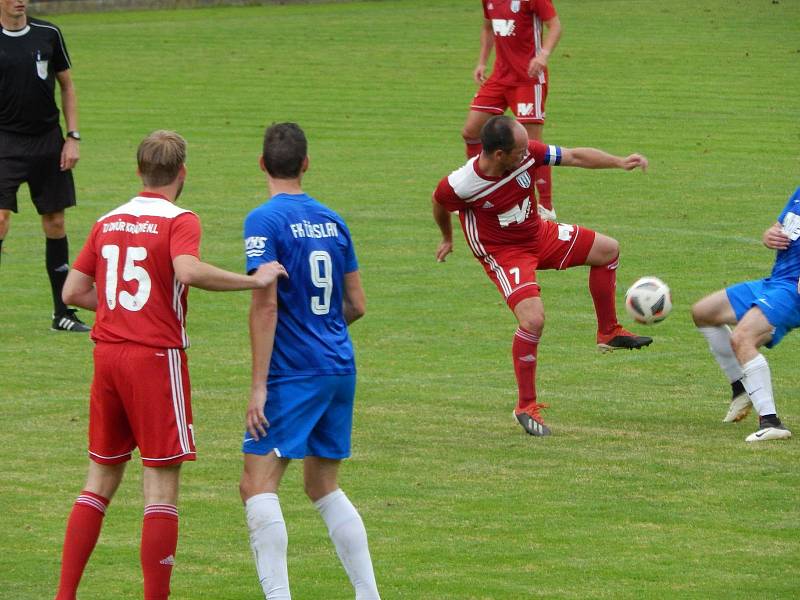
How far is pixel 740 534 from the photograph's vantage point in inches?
315

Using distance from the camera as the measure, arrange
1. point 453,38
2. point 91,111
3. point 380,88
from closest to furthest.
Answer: point 91,111 < point 380,88 < point 453,38

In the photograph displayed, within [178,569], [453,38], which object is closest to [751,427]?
[178,569]

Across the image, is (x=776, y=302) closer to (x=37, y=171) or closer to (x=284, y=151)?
(x=284, y=151)

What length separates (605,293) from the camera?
11.3 metres

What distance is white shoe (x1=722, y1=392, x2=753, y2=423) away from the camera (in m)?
10.5

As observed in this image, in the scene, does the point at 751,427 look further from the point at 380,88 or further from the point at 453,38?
the point at 453,38

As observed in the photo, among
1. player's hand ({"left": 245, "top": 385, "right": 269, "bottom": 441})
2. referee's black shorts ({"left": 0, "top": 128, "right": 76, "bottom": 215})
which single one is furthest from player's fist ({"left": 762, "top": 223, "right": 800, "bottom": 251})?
referee's black shorts ({"left": 0, "top": 128, "right": 76, "bottom": 215})

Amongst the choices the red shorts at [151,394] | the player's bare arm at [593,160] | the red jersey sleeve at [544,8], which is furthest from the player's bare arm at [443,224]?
the red jersey sleeve at [544,8]

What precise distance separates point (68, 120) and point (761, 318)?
5994 millimetres

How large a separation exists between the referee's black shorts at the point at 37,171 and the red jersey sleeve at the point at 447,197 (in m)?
3.77

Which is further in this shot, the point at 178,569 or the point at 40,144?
the point at 40,144

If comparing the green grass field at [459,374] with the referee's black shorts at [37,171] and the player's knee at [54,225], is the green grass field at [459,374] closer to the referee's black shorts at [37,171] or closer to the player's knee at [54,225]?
the player's knee at [54,225]

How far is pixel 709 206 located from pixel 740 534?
451 inches

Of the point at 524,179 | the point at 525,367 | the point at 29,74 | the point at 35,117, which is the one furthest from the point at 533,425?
the point at 29,74
